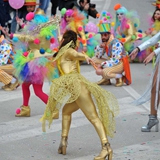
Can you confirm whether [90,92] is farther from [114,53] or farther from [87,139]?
[114,53]

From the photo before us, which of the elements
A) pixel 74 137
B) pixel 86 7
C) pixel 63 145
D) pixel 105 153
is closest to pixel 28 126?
pixel 74 137

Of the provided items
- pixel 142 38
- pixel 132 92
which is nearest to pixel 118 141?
pixel 132 92

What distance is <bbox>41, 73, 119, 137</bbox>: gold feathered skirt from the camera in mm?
7293

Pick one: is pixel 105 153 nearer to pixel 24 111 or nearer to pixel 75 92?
pixel 75 92

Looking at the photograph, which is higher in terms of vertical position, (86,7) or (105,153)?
Answer: (105,153)

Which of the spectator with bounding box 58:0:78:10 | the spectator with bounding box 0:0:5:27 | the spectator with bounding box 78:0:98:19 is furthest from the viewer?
the spectator with bounding box 58:0:78:10

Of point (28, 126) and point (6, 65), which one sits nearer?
point (28, 126)

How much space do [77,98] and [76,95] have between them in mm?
79

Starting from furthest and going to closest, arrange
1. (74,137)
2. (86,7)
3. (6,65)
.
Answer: (86,7), (6,65), (74,137)

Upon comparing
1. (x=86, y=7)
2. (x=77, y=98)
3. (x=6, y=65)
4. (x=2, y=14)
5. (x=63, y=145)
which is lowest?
(x=2, y=14)

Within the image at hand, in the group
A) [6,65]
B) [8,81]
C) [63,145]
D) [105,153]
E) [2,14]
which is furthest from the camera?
[2,14]

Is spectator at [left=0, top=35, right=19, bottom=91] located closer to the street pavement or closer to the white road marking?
the street pavement

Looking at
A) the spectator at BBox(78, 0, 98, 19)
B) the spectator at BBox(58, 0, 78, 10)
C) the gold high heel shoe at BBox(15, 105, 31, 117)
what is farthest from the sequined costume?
the spectator at BBox(58, 0, 78, 10)

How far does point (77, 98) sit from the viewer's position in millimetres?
7320
